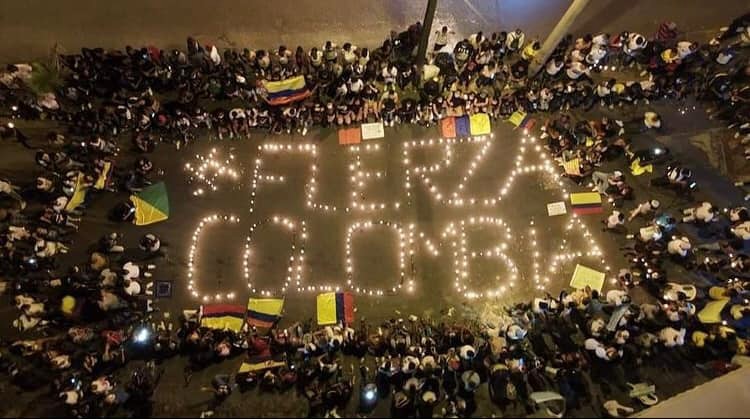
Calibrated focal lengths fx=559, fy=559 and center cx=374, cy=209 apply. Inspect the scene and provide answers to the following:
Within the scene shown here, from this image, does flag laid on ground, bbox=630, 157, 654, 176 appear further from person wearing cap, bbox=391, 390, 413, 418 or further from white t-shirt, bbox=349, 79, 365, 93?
person wearing cap, bbox=391, 390, 413, 418

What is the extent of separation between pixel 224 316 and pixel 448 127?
19.0 ft

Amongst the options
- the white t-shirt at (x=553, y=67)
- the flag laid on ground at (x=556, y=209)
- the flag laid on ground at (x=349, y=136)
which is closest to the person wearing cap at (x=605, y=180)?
the flag laid on ground at (x=556, y=209)

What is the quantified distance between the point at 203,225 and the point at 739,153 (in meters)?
10.8

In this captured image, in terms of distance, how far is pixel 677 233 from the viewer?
432 inches

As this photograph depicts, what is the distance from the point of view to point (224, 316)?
1045 centimetres

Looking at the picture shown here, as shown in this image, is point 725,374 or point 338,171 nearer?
point 725,374

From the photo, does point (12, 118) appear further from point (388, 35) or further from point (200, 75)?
point (388, 35)

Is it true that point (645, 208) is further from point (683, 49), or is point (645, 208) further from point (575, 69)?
point (683, 49)

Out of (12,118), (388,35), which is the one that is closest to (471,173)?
(388,35)

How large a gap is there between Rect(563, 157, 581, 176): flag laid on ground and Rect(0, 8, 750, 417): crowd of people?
43mm

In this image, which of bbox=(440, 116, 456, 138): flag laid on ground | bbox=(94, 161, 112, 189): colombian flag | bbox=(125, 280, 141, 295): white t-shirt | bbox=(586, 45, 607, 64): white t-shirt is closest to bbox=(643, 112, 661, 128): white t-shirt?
bbox=(586, 45, 607, 64): white t-shirt

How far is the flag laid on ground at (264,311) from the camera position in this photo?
10461 millimetres

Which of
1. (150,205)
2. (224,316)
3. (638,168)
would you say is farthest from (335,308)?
(638,168)

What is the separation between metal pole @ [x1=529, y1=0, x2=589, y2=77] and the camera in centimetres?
975
